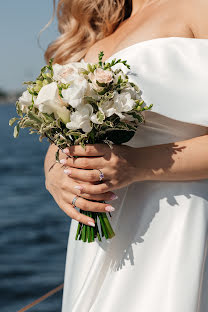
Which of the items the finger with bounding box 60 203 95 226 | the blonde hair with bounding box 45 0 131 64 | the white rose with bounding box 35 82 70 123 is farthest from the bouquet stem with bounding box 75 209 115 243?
the blonde hair with bounding box 45 0 131 64

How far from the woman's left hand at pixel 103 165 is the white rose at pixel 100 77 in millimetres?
193

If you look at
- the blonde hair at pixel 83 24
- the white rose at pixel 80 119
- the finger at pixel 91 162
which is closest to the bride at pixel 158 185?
the finger at pixel 91 162

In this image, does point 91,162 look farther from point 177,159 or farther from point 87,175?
point 177,159

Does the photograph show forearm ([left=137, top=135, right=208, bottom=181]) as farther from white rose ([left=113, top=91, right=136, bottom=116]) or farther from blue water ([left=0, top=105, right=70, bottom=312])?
blue water ([left=0, top=105, right=70, bottom=312])

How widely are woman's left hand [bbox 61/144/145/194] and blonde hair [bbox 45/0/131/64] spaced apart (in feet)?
3.14

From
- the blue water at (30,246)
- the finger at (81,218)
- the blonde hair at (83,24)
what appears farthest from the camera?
the blue water at (30,246)

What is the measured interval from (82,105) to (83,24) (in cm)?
110

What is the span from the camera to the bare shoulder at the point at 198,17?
1.94m

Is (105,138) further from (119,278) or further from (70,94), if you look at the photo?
(119,278)

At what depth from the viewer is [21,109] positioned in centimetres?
185

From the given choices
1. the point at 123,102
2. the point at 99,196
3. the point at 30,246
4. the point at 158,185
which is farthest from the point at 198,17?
the point at 30,246

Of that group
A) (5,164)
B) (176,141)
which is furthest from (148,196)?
(5,164)

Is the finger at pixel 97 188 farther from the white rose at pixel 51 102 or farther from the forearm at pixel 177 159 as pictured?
the white rose at pixel 51 102

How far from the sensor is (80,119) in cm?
167
